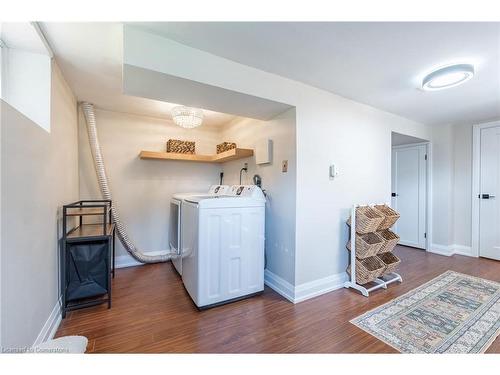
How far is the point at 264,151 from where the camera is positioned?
2.54 m

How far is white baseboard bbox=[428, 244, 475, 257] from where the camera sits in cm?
362

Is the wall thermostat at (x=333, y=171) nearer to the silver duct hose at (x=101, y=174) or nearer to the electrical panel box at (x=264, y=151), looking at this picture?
the electrical panel box at (x=264, y=151)

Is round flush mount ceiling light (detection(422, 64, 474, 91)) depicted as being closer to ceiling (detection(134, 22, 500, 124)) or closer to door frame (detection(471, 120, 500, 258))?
ceiling (detection(134, 22, 500, 124))

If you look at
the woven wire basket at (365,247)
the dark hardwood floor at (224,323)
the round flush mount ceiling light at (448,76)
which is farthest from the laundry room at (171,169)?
the round flush mount ceiling light at (448,76)

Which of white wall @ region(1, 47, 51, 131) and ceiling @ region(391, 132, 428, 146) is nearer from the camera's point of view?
white wall @ region(1, 47, 51, 131)

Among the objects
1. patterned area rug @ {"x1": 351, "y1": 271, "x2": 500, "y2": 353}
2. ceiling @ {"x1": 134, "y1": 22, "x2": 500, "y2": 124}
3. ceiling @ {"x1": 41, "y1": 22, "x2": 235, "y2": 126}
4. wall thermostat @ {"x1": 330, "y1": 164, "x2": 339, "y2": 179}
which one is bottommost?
patterned area rug @ {"x1": 351, "y1": 271, "x2": 500, "y2": 353}

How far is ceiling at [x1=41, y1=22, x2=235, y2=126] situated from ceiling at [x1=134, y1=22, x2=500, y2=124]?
37 centimetres

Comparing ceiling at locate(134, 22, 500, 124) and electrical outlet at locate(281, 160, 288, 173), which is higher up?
ceiling at locate(134, 22, 500, 124)

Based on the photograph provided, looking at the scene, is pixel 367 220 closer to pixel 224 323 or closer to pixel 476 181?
pixel 224 323

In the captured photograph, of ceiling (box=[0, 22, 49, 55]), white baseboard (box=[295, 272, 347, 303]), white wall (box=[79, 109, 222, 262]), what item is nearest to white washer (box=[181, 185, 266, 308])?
white baseboard (box=[295, 272, 347, 303])

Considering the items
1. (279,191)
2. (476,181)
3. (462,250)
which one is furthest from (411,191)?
(279,191)

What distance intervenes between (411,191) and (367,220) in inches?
101

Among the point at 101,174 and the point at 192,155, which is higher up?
the point at 192,155
